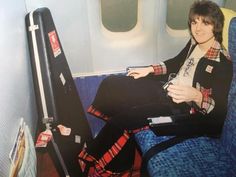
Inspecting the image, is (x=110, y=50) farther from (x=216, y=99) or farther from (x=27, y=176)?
(x=27, y=176)

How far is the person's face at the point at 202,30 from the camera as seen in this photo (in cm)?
141

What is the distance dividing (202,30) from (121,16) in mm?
937

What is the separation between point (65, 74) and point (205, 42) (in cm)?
90

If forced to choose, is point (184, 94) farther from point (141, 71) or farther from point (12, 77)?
point (12, 77)

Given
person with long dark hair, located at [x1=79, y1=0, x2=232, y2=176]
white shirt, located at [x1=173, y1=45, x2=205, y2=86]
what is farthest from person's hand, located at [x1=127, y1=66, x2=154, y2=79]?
white shirt, located at [x1=173, y1=45, x2=205, y2=86]

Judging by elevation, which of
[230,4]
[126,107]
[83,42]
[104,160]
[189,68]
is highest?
[230,4]

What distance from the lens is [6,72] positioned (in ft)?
4.44

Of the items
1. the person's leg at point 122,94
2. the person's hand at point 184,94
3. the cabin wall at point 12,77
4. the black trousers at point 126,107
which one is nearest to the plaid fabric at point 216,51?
the person's hand at point 184,94

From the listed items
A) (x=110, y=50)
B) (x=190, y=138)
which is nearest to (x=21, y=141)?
(x=190, y=138)

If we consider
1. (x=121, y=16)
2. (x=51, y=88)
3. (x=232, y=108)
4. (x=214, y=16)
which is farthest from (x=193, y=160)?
(x=121, y=16)

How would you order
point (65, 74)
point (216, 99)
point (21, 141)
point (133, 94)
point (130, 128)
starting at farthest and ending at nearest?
point (65, 74)
point (133, 94)
point (130, 128)
point (216, 99)
point (21, 141)

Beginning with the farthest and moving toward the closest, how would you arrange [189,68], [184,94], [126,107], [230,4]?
[230,4]
[126,107]
[189,68]
[184,94]

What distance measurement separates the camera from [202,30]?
1.43m

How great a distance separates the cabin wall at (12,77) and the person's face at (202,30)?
3.13ft
